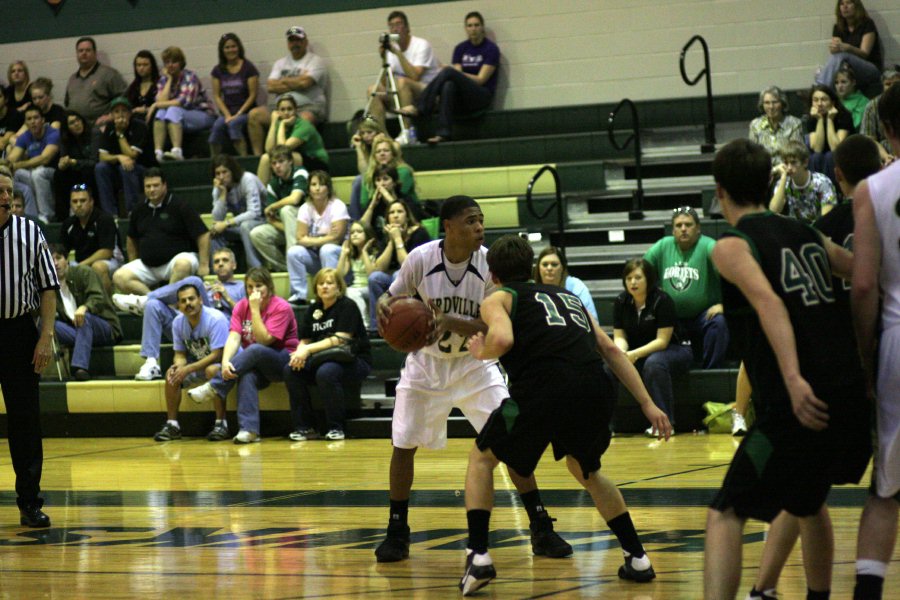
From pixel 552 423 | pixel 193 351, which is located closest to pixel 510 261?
pixel 552 423

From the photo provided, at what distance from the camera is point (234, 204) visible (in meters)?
11.8

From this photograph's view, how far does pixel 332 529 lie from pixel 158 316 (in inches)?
213

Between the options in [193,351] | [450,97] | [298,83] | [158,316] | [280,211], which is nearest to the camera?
[193,351]

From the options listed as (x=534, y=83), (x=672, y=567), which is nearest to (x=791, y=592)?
(x=672, y=567)

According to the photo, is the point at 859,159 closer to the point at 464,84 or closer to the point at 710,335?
the point at 710,335

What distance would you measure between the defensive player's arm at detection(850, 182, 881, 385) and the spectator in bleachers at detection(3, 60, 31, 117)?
12.3 metres

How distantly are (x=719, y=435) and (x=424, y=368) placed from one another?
4.16 metres

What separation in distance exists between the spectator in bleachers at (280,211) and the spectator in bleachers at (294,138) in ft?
1.48

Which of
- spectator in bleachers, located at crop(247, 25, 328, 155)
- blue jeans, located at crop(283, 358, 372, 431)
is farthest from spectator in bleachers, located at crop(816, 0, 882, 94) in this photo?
spectator in bleachers, located at crop(247, 25, 328, 155)

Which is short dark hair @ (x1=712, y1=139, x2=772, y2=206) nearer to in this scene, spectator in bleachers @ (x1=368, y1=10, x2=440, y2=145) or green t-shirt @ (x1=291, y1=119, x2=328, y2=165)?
green t-shirt @ (x1=291, y1=119, x2=328, y2=165)

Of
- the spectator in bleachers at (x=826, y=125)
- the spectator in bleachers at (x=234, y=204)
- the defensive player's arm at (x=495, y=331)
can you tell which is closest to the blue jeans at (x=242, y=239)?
the spectator in bleachers at (x=234, y=204)

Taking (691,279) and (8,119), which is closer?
(691,279)

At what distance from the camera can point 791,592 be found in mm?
4113

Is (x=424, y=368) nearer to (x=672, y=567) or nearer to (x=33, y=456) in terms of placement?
(x=672, y=567)
